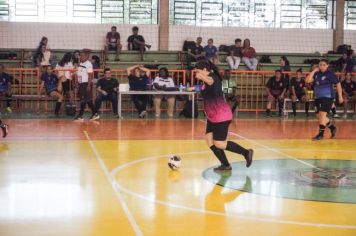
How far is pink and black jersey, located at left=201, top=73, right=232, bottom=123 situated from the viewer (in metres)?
8.60

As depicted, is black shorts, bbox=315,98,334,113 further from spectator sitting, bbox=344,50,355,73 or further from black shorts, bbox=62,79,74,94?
spectator sitting, bbox=344,50,355,73

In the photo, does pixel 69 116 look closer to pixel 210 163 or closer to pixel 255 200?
pixel 210 163

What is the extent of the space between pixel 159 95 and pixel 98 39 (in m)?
5.66

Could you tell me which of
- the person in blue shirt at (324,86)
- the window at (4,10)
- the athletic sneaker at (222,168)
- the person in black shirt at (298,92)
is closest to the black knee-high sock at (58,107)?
the window at (4,10)

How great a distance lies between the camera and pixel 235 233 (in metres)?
5.42

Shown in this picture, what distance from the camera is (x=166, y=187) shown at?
7.59 m

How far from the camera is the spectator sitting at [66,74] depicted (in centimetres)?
1992

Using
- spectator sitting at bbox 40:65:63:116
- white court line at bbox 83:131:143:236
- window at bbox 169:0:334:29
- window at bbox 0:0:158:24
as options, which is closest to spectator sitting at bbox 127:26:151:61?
window at bbox 0:0:158:24

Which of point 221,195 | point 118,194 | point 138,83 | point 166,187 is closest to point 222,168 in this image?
point 166,187

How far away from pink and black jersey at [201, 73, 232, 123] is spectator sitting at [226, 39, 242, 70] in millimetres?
14007

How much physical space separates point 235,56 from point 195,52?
5.44 ft

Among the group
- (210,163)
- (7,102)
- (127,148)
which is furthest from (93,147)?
(7,102)

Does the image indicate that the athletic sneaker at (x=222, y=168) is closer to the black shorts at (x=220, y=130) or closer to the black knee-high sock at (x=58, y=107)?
the black shorts at (x=220, y=130)

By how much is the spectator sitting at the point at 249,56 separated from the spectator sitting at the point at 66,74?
279 inches
